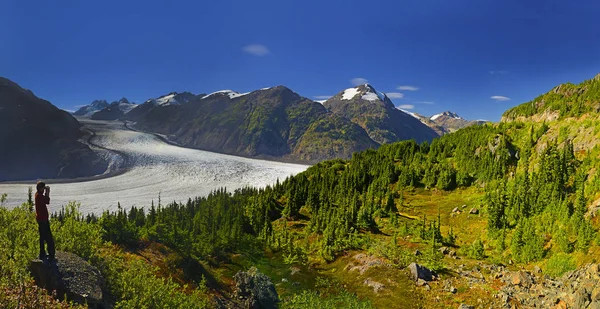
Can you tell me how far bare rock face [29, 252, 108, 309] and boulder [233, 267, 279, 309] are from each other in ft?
39.0

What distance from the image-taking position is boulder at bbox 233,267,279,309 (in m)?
22.7

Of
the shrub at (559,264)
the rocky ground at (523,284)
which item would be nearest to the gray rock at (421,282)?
the rocky ground at (523,284)

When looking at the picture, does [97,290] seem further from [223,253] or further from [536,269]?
[536,269]

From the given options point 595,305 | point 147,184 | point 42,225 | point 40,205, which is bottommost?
point 147,184

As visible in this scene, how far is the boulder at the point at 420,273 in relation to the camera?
97.2 ft

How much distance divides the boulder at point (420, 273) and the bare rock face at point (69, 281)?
2675cm

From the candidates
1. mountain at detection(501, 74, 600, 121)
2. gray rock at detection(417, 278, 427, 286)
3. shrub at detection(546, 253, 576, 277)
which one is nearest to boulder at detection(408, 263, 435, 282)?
gray rock at detection(417, 278, 427, 286)

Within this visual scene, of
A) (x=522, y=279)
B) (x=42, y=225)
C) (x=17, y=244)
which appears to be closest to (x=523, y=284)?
(x=522, y=279)

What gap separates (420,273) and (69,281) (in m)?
28.6

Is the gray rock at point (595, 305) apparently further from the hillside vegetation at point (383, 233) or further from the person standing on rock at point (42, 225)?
the person standing on rock at point (42, 225)

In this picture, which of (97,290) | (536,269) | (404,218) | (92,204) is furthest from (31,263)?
(92,204)

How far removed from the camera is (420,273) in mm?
29953

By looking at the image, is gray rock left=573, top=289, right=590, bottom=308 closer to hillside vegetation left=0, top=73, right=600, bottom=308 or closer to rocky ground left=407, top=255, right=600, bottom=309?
rocky ground left=407, top=255, right=600, bottom=309

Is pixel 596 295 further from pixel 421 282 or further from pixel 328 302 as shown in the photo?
pixel 328 302
